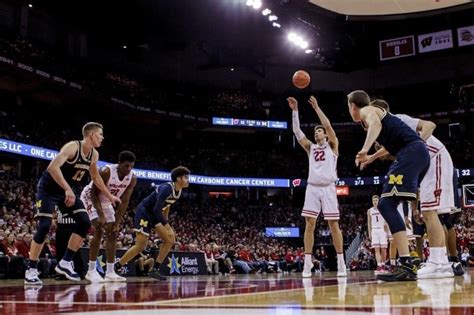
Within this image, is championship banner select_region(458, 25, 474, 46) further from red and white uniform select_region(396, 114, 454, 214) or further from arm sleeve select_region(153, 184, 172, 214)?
arm sleeve select_region(153, 184, 172, 214)

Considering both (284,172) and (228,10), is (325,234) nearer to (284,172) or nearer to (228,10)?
(284,172)

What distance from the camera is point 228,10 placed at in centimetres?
2541

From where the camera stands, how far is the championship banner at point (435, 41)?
89.6 feet

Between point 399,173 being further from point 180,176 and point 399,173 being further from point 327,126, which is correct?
point 180,176

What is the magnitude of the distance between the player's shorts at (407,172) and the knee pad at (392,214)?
6cm

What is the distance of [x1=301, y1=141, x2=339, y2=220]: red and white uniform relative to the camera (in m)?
7.75

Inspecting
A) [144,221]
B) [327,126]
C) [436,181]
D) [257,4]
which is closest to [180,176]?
[144,221]

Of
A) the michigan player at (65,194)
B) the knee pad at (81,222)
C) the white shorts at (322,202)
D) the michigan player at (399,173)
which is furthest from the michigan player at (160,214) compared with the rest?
the michigan player at (399,173)

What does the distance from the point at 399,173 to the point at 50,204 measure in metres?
3.94

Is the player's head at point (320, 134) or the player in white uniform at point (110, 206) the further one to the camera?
the player's head at point (320, 134)

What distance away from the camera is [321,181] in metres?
7.80

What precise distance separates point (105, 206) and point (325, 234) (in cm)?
2443

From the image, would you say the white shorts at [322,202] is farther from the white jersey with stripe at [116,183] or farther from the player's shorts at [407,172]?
the player's shorts at [407,172]

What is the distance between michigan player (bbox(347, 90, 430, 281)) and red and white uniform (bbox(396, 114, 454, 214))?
655mm
